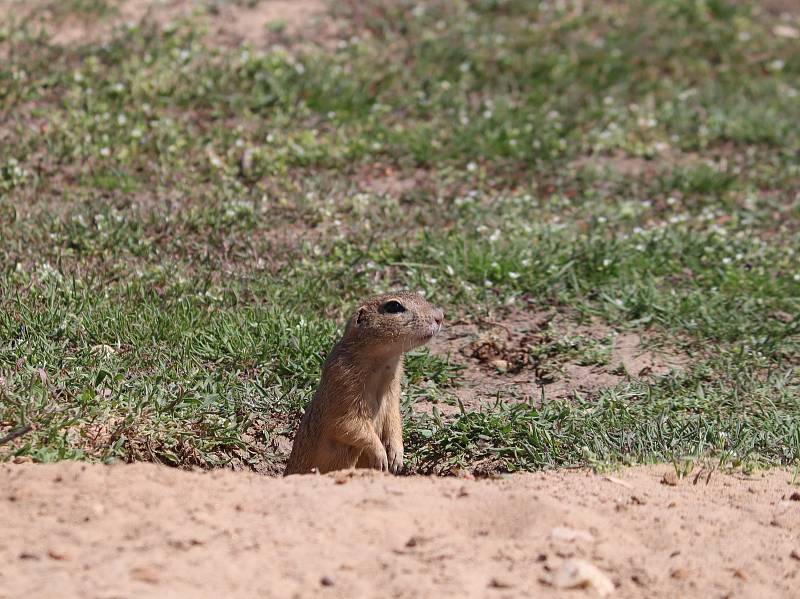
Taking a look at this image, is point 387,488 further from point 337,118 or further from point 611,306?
point 337,118

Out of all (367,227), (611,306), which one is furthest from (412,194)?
(611,306)

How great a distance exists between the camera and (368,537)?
401 cm

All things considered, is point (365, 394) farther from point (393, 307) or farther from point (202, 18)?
point (202, 18)

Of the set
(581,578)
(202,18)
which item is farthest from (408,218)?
(581,578)

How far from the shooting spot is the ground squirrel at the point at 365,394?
17.8 ft

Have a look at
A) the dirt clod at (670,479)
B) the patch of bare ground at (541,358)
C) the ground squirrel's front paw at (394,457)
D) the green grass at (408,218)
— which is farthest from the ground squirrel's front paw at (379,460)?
the dirt clod at (670,479)

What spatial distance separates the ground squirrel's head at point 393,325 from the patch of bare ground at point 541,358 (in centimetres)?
79

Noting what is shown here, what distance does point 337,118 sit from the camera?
9312 mm

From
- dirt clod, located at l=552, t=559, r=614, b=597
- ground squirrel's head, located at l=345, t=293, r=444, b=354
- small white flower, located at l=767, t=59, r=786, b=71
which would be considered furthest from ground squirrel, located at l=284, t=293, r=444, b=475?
small white flower, located at l=767, t=59, r=786, b=71

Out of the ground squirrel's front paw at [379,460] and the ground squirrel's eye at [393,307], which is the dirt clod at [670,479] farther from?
the ground squirrel's eye at [393,307]

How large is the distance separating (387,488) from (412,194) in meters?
4.38

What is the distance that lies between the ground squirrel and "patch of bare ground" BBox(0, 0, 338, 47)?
17.3ft

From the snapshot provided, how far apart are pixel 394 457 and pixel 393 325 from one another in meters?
0.68

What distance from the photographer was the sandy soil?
3.70m
